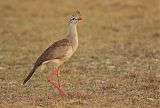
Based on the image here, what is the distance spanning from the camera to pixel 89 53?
1378cm

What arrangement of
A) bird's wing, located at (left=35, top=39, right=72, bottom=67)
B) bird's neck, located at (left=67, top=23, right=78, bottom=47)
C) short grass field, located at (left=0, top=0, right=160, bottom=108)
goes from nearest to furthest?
short grass field, located at (left=0, top=0, right=160, bottom=108) → bird's wing, located at (left=35, top=39, right=72, bottom=67) → bird's neck, located at (left=67, top=23, right=78, bottom=47)

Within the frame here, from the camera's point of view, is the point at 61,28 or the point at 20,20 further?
the point at 20,20

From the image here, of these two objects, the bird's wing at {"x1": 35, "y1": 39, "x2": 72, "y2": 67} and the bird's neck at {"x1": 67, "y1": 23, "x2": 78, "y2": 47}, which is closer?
the bird's wing at {"x1": 35, "y1": 39, "x2": 72, "y2": 67}

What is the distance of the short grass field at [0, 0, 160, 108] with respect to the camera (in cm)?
827

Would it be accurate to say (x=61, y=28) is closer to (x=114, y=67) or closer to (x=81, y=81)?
(x=114, y=67)

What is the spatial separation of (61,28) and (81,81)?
8894 mm

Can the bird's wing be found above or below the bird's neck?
below

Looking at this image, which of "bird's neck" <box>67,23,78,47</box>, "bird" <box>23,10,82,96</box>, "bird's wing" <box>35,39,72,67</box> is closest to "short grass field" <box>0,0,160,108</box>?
"bird" <box>23,10,82,96</box>

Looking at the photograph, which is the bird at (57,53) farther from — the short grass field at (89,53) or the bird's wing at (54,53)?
the short grass field at (89,53)

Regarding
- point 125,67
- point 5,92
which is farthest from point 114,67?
point 5,92

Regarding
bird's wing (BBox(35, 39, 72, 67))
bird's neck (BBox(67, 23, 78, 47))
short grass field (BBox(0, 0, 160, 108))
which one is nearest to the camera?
short grass field (BBox(0, 0, 160, 108))

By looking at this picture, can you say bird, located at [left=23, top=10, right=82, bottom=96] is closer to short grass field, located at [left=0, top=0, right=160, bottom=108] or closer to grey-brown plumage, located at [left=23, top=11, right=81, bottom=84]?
grey-brown plumage, located at [left=23, top=11, right=81, bottom=84]

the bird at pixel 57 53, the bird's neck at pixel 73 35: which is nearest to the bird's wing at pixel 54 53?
the bird at pixel 57 53

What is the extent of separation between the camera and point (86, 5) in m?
23.6
